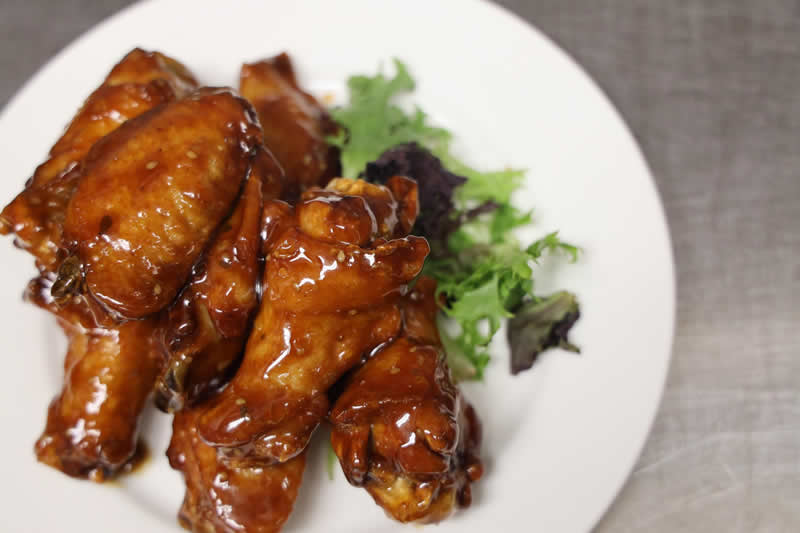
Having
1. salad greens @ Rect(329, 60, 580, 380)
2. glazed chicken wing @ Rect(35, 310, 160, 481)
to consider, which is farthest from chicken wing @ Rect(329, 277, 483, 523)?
glazed chicken wing @ Rect(35, 310, 160, 481)

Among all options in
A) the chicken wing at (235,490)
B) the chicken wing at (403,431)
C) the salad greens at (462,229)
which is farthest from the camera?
the salad greens at (462,229)


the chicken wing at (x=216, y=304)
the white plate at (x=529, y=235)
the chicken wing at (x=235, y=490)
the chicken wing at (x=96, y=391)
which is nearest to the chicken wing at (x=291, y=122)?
the white plate at (x=529, y=235)

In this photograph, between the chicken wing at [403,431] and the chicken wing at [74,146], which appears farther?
the chicken wing at [74,146]

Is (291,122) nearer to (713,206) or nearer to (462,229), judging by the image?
(462,229)

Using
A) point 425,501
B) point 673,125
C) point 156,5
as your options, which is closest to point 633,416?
point 425,501

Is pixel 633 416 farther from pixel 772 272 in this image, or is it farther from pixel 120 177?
pixel 120 177

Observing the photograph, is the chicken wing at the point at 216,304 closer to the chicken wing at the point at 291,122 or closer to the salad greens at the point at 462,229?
the chicken wing at the point at 291,122

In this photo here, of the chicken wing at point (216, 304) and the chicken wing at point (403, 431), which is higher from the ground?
the chicken wing at point (216, 304)

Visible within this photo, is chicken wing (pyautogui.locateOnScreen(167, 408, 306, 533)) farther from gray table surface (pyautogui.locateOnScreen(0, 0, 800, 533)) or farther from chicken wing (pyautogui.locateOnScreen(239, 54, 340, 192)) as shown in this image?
gray table surface (pyautogui.locateOnScreen(0, 0, 800, 533))
